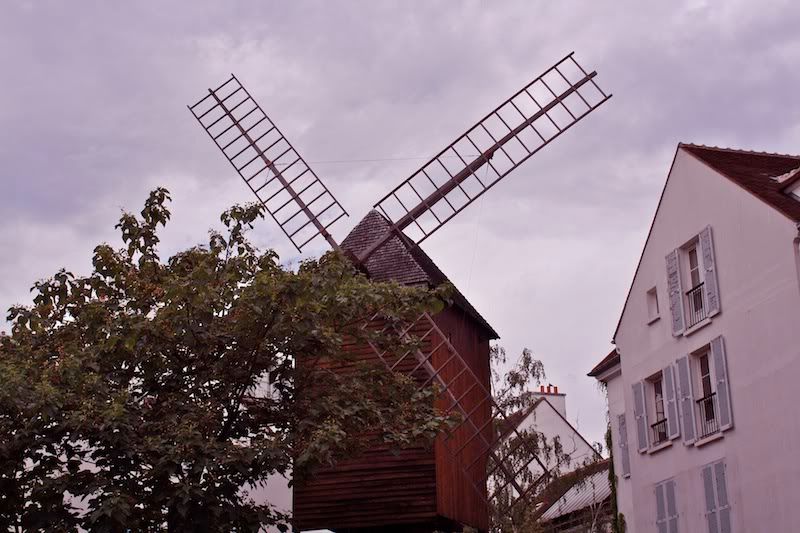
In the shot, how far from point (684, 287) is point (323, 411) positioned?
9664 mm

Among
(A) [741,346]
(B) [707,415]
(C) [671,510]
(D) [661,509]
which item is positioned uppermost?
(A) [741,346]

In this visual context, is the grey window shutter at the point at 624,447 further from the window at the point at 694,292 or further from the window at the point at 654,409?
the window at the point at 694,292

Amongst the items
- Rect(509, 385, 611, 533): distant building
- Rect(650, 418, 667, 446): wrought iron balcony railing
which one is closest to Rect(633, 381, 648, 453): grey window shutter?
Rect(650, 418, 667, 446): wrought iron balcony railing

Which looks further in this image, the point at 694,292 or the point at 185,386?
the point at 694,292

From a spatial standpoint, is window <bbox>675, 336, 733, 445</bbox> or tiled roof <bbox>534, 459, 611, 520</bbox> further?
tiled roof <bbox>534, 459, 611, 520</bbox>

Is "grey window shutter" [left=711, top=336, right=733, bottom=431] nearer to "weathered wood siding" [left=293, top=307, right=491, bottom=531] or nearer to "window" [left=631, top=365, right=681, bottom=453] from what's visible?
"window" [left=631, top=365, right=681, bottom=453]

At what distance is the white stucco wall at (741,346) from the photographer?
20375 mm

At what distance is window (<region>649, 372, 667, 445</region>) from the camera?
25.0m

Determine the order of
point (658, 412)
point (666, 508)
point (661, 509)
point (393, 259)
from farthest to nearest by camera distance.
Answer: point (393, 259) < point (658, 412) < point (661, 509) < point (666, 508)

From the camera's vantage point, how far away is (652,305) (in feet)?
84.6

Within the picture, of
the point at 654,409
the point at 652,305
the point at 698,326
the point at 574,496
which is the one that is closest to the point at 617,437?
the point at 654,409

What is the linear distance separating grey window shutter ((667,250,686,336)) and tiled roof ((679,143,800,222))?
2.10 metres

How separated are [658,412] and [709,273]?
394 centimetres

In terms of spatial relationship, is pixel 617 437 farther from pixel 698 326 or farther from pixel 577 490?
pixel 577 490
